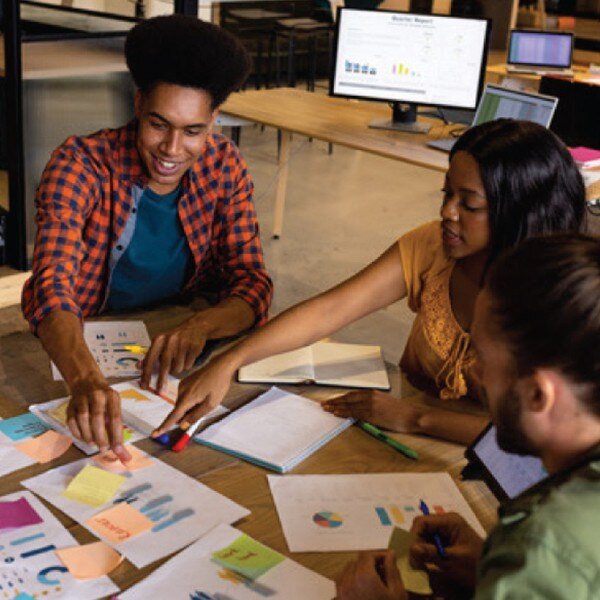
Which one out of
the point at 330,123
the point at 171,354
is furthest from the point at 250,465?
the point at 330,123

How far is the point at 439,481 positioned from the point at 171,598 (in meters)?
0.49

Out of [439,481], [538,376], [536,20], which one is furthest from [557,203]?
[536,20]

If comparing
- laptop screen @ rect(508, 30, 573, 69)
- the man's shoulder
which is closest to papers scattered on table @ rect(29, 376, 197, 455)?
the man's shoulder

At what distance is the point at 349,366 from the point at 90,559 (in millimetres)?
736

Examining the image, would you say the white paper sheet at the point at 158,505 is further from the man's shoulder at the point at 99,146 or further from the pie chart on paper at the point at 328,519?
the man's shoulder at the point at 99,146

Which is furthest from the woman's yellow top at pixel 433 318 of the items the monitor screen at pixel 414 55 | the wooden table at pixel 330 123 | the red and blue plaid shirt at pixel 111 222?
the monitor screen at pixel 414 55

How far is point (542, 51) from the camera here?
543cm

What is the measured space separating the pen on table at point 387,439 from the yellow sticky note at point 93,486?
42 centimetres

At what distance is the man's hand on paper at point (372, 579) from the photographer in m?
1.12

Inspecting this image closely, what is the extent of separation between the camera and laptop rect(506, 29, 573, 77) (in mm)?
5406

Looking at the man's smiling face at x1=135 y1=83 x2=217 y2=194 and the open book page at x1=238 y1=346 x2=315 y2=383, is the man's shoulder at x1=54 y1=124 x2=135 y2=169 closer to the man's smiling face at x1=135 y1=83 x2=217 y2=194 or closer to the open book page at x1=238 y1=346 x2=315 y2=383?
the man's smiling face at x1=135 y1=83 x2=217 y2=194

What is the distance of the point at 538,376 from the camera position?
96 centimetres

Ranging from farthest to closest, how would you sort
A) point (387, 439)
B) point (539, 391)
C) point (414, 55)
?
point (414, 55), point (387, 439), point (539, 391)

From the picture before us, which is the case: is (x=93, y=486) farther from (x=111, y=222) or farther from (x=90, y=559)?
(x=111, y=222)
